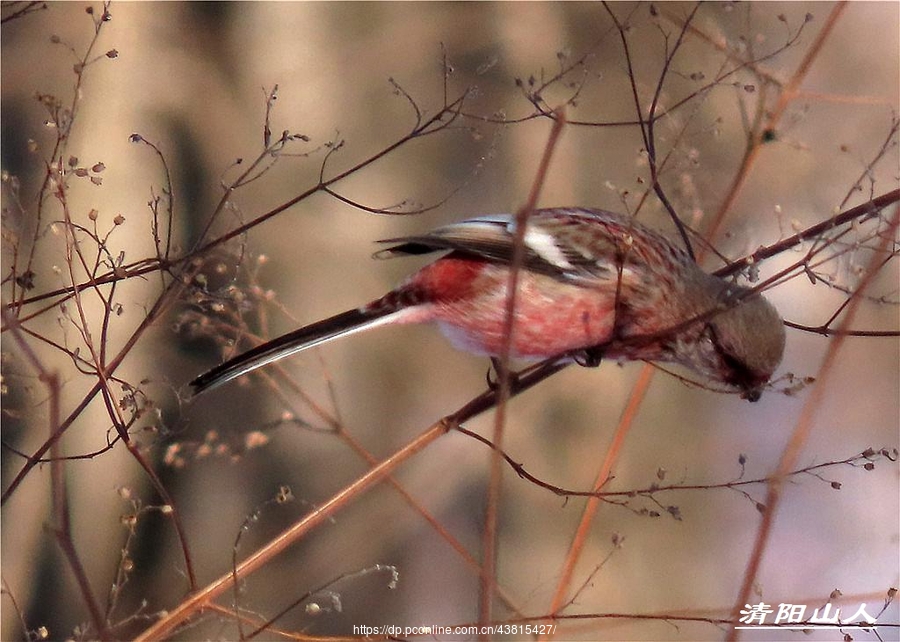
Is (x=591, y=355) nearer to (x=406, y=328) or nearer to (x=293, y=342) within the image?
(x=293, y=342)

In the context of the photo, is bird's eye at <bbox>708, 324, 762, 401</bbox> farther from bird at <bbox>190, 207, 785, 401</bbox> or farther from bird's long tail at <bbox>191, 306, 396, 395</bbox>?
bird's long tail at <bbox>191, 306, 396, 395</bbox>

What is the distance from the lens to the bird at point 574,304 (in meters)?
0.97

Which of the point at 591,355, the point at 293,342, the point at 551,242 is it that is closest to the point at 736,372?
the point at 591,355

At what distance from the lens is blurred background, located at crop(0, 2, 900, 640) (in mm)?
1014

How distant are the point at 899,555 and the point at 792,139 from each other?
63 centimetres

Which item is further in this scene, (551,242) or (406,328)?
(406,328)

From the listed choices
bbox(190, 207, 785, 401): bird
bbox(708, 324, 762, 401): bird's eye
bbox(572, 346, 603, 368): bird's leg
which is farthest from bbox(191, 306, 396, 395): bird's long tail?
bbox(708, 324, 762, 401): bird's eye

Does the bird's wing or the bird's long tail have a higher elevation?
the bird's wing

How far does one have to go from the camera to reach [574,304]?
1044 mm

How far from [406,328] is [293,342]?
0.42 m

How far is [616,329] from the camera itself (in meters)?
1.00

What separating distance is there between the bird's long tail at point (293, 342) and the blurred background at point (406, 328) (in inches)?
1.5

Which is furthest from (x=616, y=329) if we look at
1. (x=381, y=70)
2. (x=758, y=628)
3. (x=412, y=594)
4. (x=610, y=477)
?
(x=381, y=70)

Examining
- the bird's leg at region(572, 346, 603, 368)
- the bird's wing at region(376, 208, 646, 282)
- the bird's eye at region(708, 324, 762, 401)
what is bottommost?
the bird's eye at region(708, 324, 762, 401)
